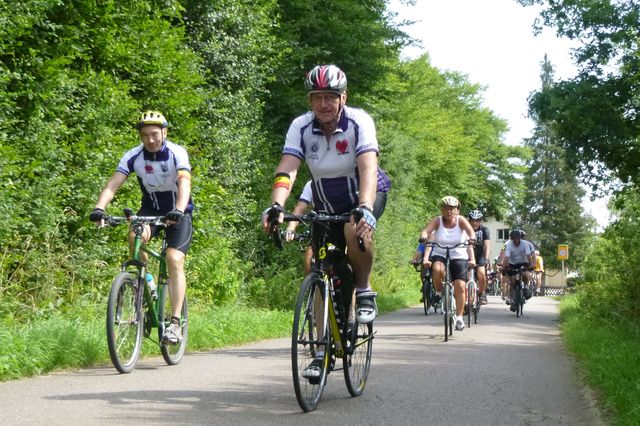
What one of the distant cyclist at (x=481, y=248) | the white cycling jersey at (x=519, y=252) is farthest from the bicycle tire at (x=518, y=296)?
the distant cyclist at (x=481, y=248)

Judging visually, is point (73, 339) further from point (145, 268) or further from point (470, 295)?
point (470, 295)

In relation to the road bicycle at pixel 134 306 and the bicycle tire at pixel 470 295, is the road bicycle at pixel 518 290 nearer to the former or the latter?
the bicycle tire at pixel 470 295

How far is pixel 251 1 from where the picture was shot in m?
20.0

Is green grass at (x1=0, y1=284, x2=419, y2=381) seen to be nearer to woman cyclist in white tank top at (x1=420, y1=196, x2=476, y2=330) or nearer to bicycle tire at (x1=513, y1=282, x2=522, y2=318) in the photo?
woman cyclist in white tank top at (x1=420, y1=196, x2=476, y2=330)

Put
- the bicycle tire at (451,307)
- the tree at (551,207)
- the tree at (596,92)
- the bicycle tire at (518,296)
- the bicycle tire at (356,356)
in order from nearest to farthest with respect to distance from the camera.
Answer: the bicycle tire at (356,356) < the bicycle tire at (451,307) < the bicycle tire at (518,296) < the tree at (596,92) < the tree at (551,207)

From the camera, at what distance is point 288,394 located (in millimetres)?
6785

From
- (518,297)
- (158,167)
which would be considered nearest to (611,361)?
(158,167)

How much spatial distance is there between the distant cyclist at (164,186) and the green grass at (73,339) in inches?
28.4

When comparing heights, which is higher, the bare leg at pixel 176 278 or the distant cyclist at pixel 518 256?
the distant cyclist at pixel 518 256

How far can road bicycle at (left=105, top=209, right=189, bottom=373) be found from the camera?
24.7 ft

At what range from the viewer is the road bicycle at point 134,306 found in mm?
7539

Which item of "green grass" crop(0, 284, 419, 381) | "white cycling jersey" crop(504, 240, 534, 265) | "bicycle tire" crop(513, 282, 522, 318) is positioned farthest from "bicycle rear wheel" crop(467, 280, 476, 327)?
"white cycling jersey" crop(504, 240, 534, 265)

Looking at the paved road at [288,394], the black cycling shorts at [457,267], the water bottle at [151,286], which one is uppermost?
the black cycling shorts at [457,267]

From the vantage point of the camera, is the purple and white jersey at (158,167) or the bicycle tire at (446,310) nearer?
the purple and white jersey at (158,167)
